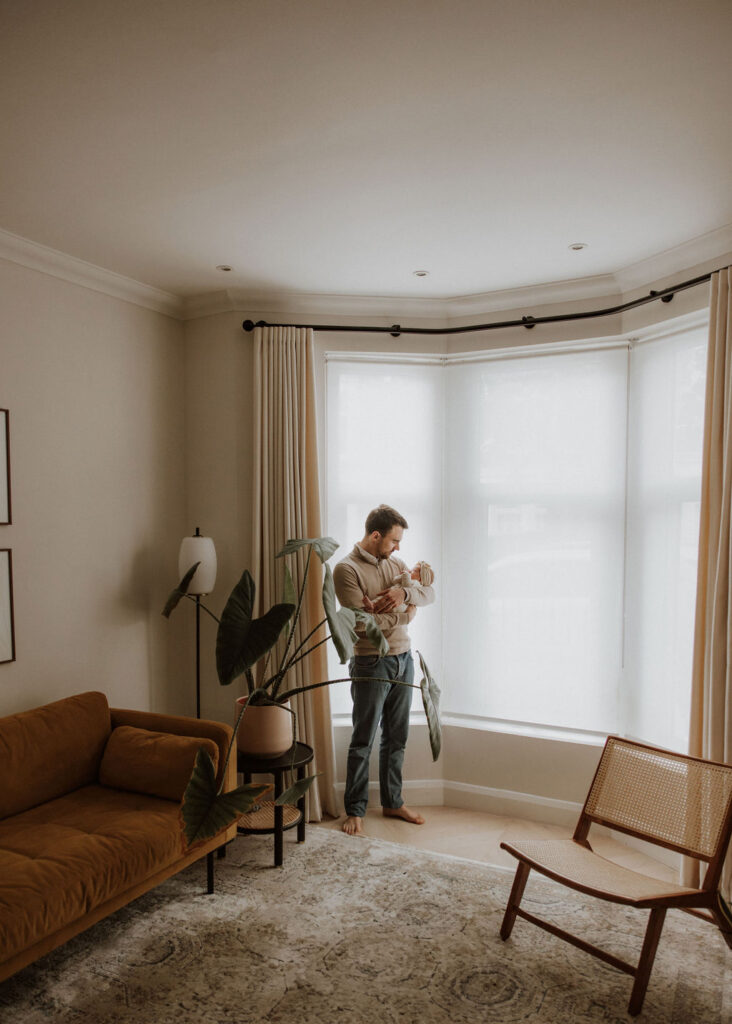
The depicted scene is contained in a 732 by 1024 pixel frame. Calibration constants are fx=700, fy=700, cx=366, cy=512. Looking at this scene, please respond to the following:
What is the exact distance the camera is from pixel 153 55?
71.1 inches

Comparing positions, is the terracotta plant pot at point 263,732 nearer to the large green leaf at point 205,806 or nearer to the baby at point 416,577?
the large green leaf at point 205,806

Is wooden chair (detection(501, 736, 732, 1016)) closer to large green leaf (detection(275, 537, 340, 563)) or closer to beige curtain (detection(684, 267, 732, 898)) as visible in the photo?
beige curtain (detection(684, 267, 732, 898))

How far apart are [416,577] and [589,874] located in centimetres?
167

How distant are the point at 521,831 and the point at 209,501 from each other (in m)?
2.45

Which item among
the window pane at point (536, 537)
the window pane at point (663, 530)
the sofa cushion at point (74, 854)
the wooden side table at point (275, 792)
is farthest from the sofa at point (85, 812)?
the window pane at point (663, 530)

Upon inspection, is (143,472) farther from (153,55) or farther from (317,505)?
(153,55)

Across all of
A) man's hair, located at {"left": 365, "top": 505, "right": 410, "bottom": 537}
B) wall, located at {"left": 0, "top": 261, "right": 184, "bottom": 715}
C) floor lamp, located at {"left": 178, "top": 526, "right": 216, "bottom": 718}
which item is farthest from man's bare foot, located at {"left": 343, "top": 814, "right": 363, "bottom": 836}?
man's hair, located at {"left": 365, "top": 505, "right": 410, "bottom": 537}

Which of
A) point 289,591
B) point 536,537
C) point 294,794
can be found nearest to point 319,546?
point 289,591

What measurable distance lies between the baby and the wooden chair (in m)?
1.24

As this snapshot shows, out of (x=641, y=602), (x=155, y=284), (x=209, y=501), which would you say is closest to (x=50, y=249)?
(x=155, y=284)

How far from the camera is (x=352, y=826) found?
353cm

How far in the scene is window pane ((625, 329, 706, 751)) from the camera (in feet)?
10.8

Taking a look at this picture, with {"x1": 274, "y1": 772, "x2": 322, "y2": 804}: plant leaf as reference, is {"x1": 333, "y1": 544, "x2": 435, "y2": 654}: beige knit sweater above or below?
above

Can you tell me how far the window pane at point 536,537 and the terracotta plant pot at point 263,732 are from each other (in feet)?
A: 3.98
